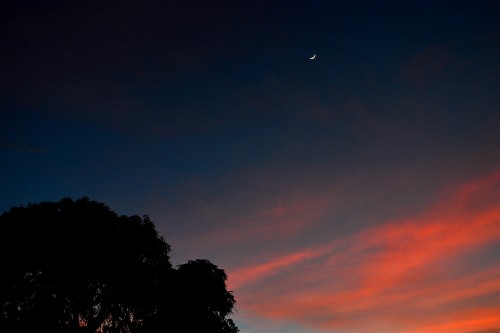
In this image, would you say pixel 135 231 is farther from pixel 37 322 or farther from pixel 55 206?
pixel 37 322

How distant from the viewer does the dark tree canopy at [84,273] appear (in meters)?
30.4

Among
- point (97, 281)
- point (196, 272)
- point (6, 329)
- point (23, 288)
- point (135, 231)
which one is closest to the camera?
point (6, 329)

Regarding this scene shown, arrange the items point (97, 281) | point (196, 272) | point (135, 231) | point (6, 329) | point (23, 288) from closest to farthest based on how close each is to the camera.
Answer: point (6, 329)
point (23, 288)
point (97, 281)
point (135, 231)
point (196, 272)

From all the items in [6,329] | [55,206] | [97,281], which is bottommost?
[6,329]

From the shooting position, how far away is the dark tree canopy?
3039 centimetres

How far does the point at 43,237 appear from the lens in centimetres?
3238

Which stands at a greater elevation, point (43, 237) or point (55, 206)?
point (55, 206)

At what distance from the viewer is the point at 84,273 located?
32.3 meters

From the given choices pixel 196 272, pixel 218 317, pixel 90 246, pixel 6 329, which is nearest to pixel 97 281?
pixel 90 246

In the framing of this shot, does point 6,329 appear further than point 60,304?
No

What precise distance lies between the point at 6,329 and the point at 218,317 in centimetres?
1954

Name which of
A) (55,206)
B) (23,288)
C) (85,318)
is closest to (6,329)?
(23,288)

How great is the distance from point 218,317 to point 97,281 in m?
13.6

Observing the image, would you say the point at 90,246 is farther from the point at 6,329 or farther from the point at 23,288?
the point at 6,329
